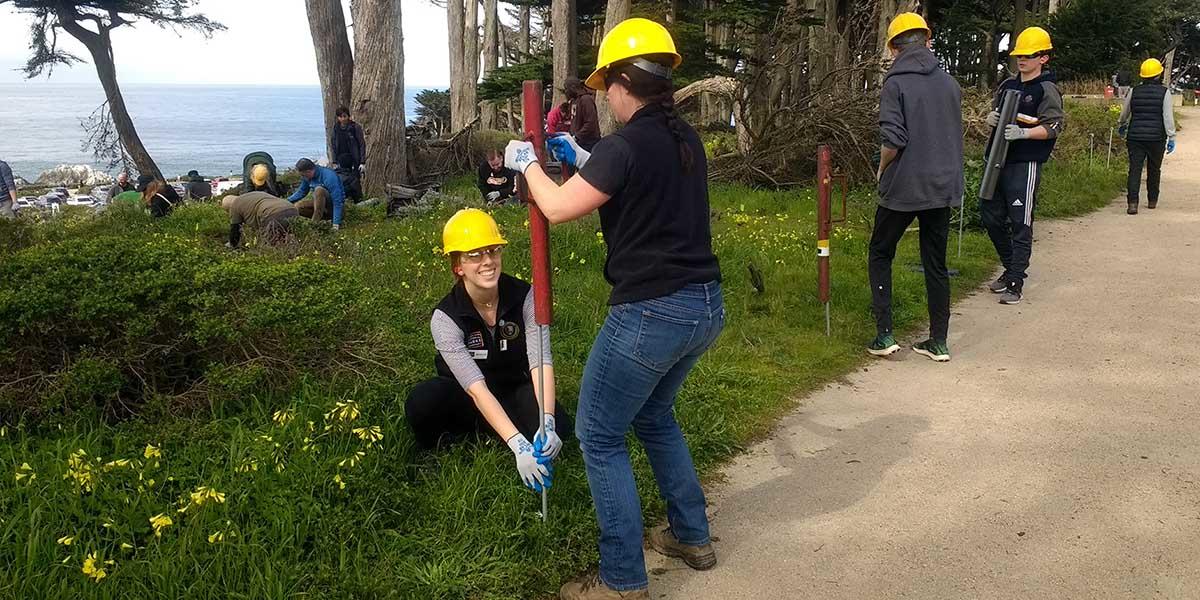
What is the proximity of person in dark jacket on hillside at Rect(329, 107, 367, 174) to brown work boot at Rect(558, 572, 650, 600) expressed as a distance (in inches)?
438

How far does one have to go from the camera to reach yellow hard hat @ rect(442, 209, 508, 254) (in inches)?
150

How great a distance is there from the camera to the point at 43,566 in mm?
3158

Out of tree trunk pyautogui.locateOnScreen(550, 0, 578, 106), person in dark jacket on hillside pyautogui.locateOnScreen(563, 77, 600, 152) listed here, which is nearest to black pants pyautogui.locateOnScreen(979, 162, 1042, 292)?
person in dark jacket on hillside pyautogui.locateOnScreen(563, 77, 600, 152)

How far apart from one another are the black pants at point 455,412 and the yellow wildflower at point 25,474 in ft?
4.77

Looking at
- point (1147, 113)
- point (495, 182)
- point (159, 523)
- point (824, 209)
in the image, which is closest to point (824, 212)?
point (824, 209)

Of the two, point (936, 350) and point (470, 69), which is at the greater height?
point (470, 69)

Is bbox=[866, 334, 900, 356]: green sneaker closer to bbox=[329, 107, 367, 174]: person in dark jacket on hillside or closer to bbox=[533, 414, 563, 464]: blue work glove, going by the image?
bbox=[533, 414, 563, 464]: blue work glove

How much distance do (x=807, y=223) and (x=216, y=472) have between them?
25.8 ft

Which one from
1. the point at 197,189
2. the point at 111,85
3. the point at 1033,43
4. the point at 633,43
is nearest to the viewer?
the point at 633,43

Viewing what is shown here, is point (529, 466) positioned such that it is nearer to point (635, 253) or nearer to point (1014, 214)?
point (635, 253)

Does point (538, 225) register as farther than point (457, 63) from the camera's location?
No

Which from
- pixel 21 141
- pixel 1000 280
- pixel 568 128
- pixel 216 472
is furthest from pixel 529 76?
pixel 21 141

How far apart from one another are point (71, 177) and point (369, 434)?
116ft

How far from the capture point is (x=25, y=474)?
3.61 meters
